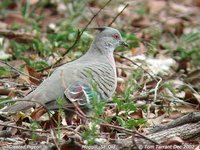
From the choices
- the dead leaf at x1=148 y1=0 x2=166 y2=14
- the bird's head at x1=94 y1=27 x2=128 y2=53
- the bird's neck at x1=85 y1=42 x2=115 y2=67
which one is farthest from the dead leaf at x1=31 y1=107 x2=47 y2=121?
the dead leaf at x1=148 y1=0 x2=166 y2=14

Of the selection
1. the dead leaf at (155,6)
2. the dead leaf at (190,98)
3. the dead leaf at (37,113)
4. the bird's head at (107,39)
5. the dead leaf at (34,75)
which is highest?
the dead leaf at (155,6)

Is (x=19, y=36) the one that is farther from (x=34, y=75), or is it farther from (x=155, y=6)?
(x=155, y=6)

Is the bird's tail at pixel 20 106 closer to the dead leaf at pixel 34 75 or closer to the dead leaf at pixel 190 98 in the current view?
the dead leaf at pixel 34 75

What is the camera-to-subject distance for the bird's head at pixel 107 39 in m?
6.61

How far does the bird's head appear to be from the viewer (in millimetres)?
6609

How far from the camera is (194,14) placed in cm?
1118

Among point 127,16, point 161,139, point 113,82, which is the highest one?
point 127,16

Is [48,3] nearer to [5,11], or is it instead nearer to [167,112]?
[5,11]

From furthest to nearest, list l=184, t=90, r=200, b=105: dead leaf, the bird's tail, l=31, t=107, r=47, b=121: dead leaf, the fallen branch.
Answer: the fallen branch → l=184, t=90, r=200, b=105: dead leaf → l=31, t=107, r=47, b=121: dead leaf → the bird's tail

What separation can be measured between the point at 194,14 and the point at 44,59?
4.18m

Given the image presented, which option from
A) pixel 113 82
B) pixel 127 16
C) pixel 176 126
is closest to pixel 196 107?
pixel 113 82

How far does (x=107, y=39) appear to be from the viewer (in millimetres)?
6715

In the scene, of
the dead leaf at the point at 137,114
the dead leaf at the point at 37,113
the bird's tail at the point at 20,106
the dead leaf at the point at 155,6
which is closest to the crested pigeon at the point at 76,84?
the bird's tail at the point at 20,106

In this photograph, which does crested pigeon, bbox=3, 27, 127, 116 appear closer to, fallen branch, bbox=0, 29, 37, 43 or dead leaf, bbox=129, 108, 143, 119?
dead leaf, bbox=129, 108, 143, 119
